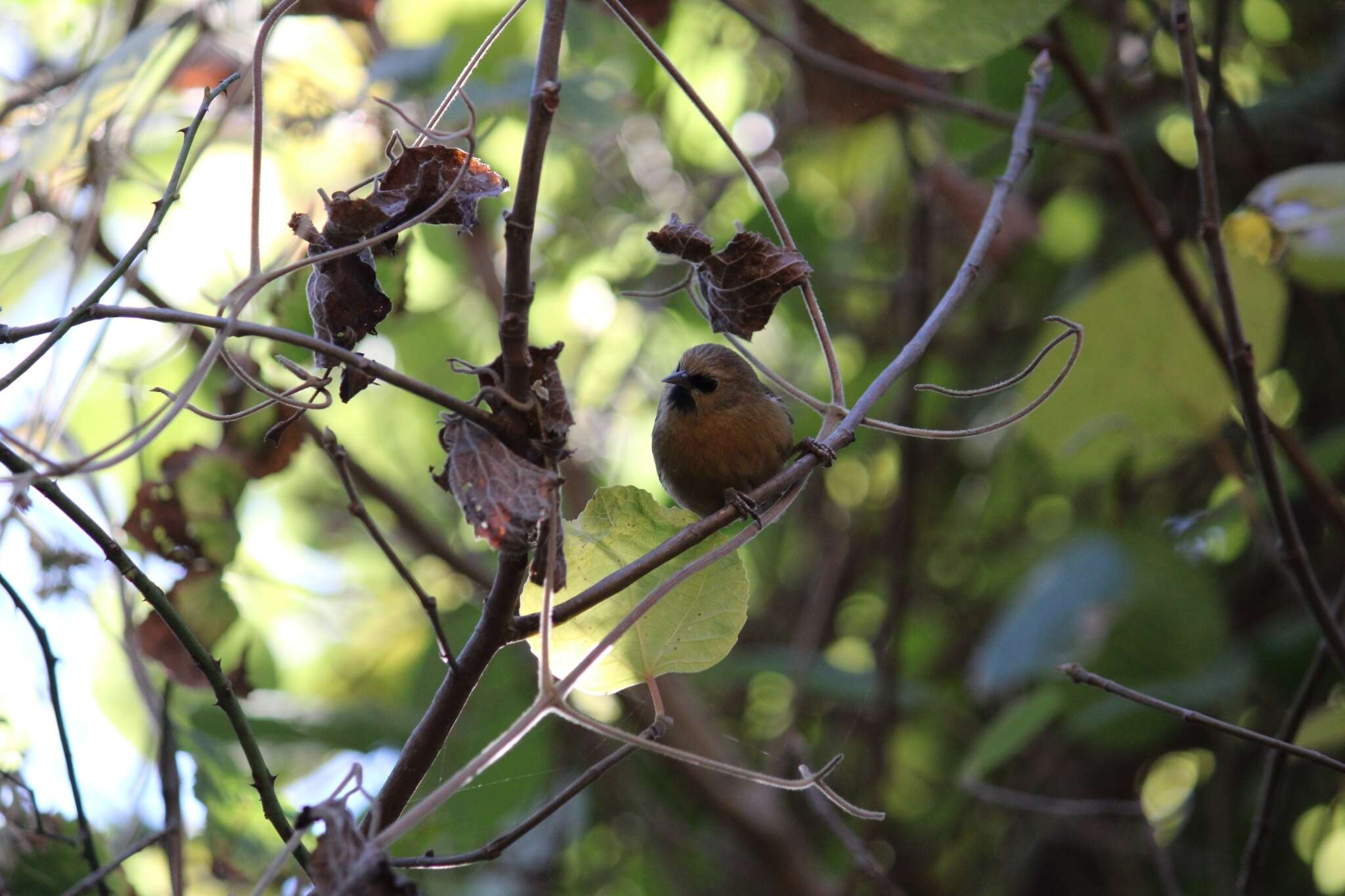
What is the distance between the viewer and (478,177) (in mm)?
1529

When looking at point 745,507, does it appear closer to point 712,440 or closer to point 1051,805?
point 712,440

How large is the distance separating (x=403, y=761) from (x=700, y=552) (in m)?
0.48

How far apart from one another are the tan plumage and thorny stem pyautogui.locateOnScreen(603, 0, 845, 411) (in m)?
1.19

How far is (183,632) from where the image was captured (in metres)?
1.38

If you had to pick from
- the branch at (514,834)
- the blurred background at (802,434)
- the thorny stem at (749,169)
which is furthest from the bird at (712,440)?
the branch at (514,834)

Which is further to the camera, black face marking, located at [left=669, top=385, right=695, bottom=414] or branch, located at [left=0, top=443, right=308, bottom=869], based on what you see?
black face marking, located at [left=669, top=385, right=695, bottom=414]

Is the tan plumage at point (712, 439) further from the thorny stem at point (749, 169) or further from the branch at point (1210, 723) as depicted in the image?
the branch at point (1210, 723)

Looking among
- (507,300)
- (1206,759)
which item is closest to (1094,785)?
(1206,759)

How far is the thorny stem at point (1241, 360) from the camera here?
2031 mm

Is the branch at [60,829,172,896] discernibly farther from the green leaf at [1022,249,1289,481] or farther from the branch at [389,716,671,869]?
the green leaf at [1022,249,1289,481]

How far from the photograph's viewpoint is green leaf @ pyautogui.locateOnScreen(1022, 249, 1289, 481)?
2.77 m

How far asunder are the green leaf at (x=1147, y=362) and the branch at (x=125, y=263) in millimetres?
1846

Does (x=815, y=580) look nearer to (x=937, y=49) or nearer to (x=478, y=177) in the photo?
(x=937, y=49)

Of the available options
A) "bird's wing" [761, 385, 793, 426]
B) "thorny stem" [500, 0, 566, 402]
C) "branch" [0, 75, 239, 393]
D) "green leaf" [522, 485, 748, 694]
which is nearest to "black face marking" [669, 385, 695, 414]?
"bird's wing" [761, 385, 793, 426]
